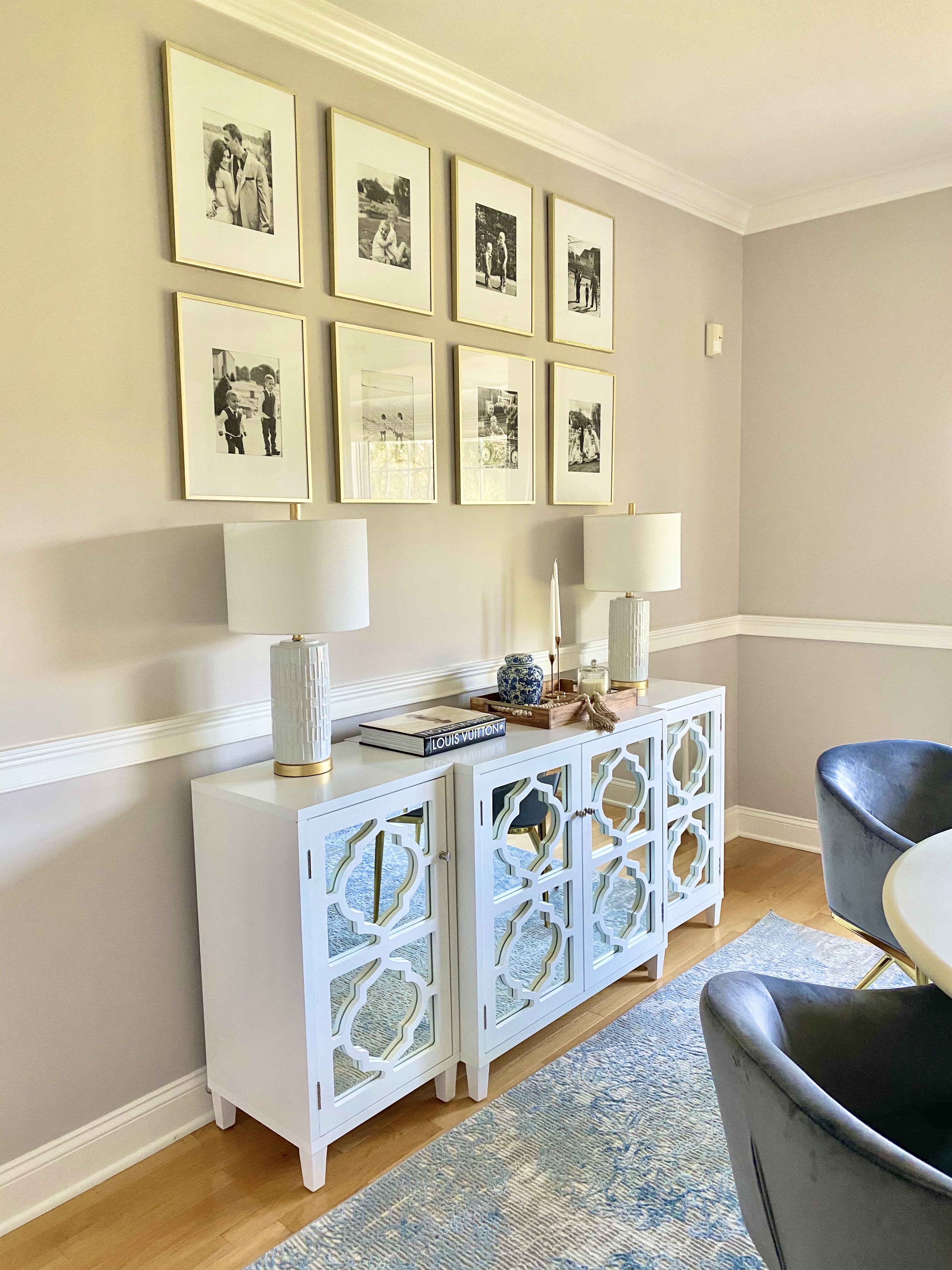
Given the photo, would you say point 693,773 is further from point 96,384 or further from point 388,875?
point 96,384

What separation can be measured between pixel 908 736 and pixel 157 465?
9.65 ft

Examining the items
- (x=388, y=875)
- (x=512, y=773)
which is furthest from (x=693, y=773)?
(x=388, y=875)

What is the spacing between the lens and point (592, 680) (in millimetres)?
2768

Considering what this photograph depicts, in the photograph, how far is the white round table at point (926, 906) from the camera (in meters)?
1.21

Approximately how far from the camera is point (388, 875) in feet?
6.61

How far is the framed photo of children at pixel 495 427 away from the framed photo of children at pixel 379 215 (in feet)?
0.84

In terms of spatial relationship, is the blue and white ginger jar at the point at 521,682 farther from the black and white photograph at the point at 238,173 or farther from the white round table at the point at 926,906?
the black and white photograph at the point at 238,173

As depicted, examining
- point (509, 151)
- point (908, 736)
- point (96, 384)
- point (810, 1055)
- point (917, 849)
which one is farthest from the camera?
point (908, 736)

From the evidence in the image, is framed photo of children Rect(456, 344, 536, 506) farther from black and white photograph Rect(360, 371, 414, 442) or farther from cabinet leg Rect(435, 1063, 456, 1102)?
cabinet leg Rect(435, 1063, 456, 1102)

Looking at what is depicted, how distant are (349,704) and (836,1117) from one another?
163cm

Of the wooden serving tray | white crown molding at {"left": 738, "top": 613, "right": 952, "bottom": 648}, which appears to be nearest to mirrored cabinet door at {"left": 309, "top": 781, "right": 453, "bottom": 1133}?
the wooden serving tray

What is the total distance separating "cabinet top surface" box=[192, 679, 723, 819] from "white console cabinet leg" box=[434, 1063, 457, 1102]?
28.3 inches

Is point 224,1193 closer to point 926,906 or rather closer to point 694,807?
point 926,906
